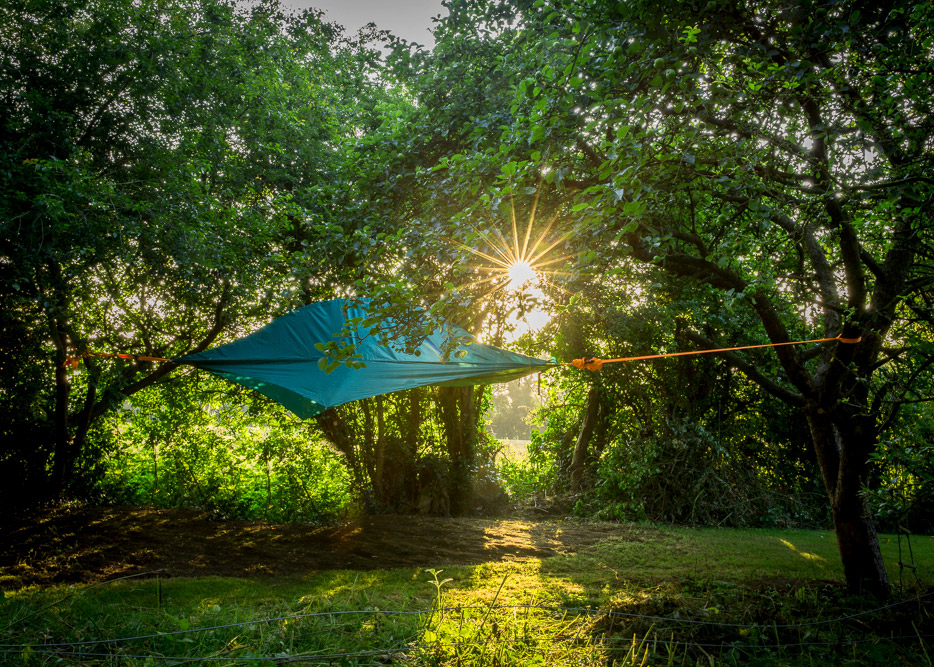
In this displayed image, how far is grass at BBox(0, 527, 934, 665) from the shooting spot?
1.48 metres

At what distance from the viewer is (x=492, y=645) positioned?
1553 mm

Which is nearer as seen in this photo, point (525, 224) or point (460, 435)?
point (525, 224)

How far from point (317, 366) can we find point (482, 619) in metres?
2.03

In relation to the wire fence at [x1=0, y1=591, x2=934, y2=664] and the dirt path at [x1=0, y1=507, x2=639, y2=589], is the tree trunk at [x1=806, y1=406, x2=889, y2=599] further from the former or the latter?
the dirt path at [x1=0, y1=507, x2=639, y2=589]

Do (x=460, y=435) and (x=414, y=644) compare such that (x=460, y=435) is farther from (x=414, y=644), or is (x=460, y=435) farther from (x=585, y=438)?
(x=414, y=644)

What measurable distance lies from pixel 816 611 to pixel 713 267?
59.8 inches

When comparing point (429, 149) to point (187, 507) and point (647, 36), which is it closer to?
point (647, 36)

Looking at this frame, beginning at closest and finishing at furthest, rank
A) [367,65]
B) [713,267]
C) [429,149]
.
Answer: [713,267]
[429,149]
[367,65]

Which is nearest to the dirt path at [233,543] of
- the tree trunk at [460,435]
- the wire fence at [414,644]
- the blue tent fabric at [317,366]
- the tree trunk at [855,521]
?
the tree trunk at [460,435]

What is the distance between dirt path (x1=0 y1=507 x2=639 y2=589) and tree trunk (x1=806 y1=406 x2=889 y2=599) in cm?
166

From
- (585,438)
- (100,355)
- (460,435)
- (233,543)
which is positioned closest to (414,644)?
(233,543)

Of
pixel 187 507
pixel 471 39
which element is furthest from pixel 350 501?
pixel 471 39

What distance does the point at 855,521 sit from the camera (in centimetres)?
246

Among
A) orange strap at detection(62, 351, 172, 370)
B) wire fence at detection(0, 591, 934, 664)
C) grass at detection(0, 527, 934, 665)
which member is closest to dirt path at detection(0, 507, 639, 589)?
grass at detection(0, 527, 934, 665)
